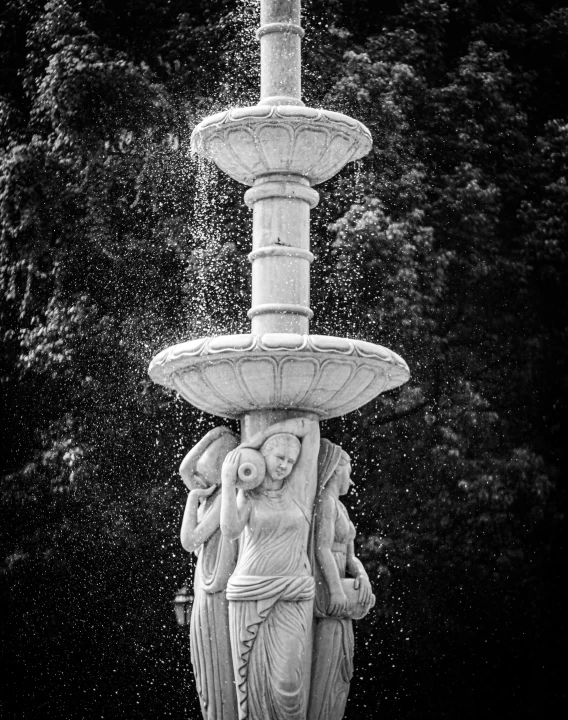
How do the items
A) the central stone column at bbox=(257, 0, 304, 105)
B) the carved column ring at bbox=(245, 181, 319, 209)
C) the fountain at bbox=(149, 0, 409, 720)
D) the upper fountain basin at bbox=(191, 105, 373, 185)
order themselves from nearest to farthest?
the fountain at bbox=(149, 0, 409, 720) → the upper fountain basin at bbox=(191, 105, 373, 185) → the carved column ring at bbox=(245, 181, 319, 209) → the central stone column at bbox=(257, 0, 304, 105)

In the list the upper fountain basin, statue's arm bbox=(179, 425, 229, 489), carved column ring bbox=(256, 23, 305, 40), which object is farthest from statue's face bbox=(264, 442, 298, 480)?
carved column ring bbox=(256, 23, 305, 40)

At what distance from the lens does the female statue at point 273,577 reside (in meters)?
7.20

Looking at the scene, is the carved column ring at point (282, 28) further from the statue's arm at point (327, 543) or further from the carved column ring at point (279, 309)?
the statue's arm at point (327, 543)

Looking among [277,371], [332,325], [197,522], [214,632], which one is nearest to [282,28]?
[277,371]

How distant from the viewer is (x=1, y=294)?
15.5m

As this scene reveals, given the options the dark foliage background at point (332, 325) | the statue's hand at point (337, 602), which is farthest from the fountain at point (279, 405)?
the dark foliage background at point (332, 325)

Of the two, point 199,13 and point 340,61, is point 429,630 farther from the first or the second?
point 199,13

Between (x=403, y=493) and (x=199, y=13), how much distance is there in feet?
21.9

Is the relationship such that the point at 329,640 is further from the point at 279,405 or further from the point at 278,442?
the point at 279,405

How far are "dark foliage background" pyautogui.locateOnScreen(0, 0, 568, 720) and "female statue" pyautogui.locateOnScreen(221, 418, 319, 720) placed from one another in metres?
6.09

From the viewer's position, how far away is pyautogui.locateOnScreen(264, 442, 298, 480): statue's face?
734 cm

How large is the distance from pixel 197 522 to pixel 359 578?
101cm

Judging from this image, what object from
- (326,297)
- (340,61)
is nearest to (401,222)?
(326,297)

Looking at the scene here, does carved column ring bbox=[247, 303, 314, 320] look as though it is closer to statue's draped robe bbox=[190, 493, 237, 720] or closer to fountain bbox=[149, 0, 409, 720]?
fountain bbox=[149, 0, 409, 720]
